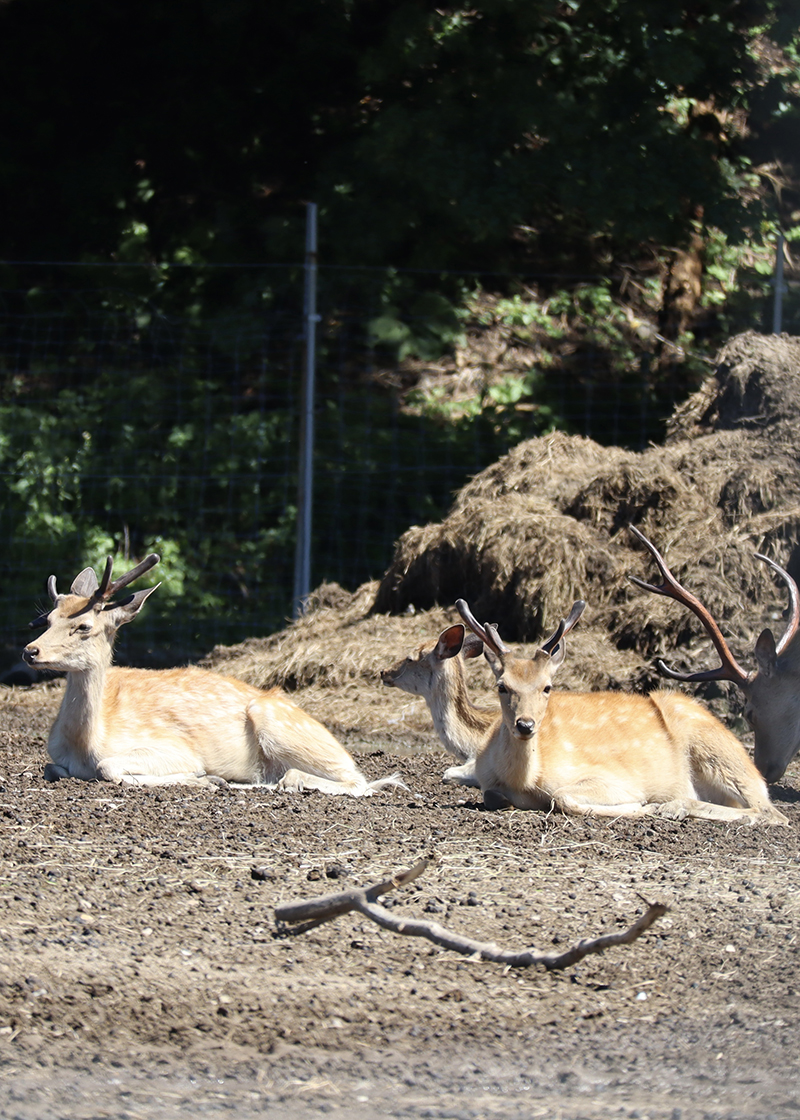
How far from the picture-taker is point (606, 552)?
8430 millimetres

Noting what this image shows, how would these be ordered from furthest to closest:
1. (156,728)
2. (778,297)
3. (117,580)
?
(778,297), (156,728), (117,580)

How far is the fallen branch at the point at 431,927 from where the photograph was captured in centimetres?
342

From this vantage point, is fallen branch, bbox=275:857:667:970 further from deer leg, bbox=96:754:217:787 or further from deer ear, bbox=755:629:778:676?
deer ear, bbox=755:629:778:676

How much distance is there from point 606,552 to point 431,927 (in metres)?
5.09

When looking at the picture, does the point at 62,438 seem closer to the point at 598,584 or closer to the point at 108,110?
the point at 108,110

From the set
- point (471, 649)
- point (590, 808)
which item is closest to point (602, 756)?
point (590, 808)

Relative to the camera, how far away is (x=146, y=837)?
4879 mm

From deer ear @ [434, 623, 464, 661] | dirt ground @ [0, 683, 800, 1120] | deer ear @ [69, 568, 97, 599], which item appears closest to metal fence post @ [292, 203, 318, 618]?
deer ear @ [434, 623, 464, 661]

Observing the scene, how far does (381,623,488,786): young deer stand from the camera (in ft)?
22.6

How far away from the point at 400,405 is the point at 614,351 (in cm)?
209

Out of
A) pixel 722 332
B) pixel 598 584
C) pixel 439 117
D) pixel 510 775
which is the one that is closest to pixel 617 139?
pixel 439 117

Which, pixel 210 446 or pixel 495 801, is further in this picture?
pixel 210 446

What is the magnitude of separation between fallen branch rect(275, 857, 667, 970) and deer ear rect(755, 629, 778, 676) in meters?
3.07

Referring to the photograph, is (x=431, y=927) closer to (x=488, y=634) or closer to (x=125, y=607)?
(x=488, y=634)
